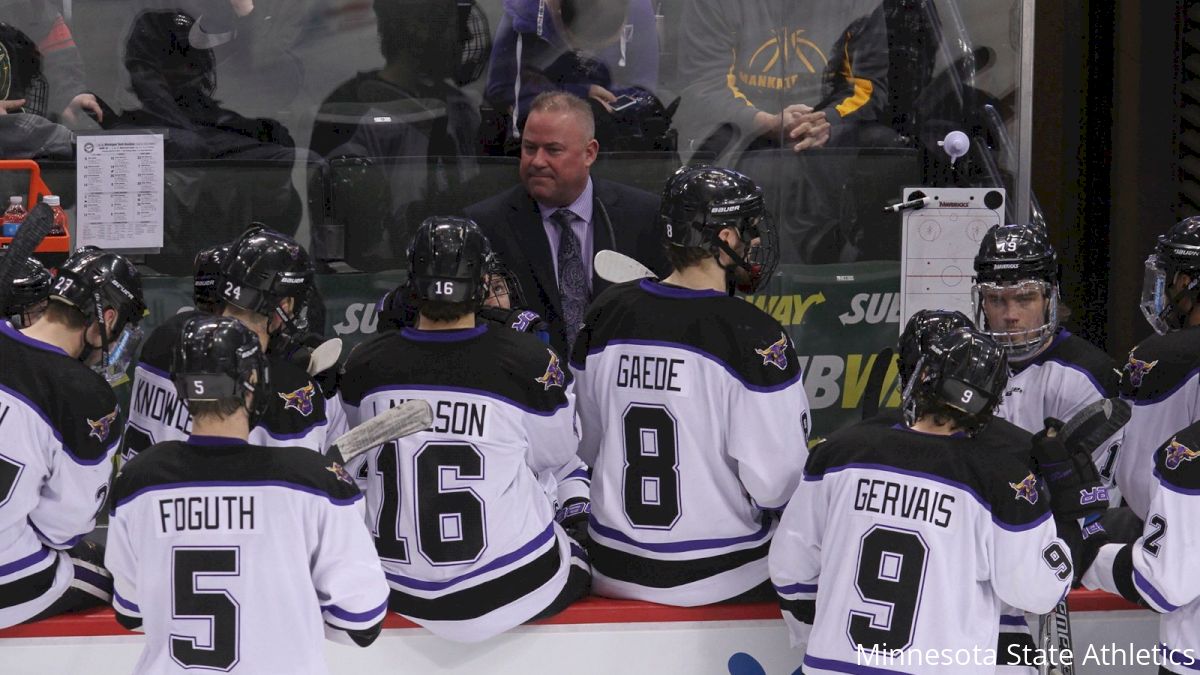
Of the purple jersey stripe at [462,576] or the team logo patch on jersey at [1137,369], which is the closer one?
the purple jersey stripe at [462,576]

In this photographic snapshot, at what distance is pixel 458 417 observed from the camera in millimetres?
3609

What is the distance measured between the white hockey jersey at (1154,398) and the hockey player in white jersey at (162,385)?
2463 millimetres

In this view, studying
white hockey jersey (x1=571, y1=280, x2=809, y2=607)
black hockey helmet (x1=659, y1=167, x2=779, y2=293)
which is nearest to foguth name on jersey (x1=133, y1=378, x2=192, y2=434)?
white hockey jersey (x1=571, y1=280, x2=809, y2=607)

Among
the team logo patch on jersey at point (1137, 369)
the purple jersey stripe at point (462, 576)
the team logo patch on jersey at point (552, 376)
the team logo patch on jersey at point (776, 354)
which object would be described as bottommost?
the purple jersey stripe at point (462, 576)

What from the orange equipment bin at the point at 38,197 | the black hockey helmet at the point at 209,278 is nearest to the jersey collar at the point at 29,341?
the black hockey helmet at the point at 209,278

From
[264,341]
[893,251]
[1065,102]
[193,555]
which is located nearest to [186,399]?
[193,555]

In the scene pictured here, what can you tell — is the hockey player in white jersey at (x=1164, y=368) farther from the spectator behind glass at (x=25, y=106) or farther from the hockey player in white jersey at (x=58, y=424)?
the spectator behind glass at (x=25, y=106)

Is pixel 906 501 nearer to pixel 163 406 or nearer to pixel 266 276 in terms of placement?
pixel 266 276

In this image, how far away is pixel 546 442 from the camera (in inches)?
147

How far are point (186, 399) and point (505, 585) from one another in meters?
1.03

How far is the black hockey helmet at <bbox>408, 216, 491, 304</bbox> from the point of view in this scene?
3.62m

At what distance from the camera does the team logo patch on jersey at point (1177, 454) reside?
10.9 ft

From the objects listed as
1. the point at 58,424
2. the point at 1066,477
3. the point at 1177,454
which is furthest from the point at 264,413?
the point at 1177,454

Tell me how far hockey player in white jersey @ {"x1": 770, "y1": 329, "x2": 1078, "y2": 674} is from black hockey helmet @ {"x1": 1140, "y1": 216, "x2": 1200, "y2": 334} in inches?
41.8
